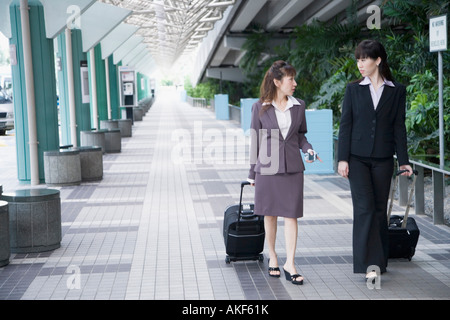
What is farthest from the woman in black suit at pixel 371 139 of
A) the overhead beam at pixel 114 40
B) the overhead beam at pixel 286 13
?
the overhead beam at pixel 114 40

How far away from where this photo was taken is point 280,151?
542 cm

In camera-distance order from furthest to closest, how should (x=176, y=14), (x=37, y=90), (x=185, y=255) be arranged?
1. (x=176, y=14)
2. (x=37, y=90)
3. (x=185, y=255)

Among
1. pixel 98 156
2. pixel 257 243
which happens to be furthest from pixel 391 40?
pixel 257 243

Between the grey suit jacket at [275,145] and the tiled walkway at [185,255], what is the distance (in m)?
0.93

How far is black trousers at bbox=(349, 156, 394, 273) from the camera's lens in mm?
5293

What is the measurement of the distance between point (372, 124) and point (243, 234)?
1520 mm

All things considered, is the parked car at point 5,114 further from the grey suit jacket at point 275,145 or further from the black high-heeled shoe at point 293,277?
the black high-heeled shoe at point 293,277

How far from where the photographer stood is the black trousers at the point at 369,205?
17.4 ft

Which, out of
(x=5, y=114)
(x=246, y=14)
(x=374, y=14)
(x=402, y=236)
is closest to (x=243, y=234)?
(x=402, y=236)

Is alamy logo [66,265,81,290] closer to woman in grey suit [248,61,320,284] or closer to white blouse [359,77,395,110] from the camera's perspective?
woman in grey suit [248,61,320,284]

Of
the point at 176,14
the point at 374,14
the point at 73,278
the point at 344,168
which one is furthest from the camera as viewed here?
the point at 176,14

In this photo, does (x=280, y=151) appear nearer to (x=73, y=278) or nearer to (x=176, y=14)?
(x=73, y=278)

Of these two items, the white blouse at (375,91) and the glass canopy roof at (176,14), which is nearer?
the white blouse at (375,91)

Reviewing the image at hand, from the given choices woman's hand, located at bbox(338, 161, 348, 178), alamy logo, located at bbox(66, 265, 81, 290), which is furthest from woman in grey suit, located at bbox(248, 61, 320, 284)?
Result: alamy logo, located at bbox(66, 265, 81, 290)
